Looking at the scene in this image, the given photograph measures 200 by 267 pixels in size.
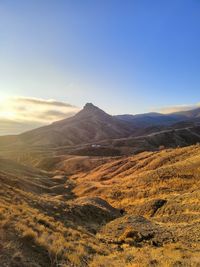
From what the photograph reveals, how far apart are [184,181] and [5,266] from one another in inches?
1649

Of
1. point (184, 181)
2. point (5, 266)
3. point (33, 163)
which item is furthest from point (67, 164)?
point (5, 266)

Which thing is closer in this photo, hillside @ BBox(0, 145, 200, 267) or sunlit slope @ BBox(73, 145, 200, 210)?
hillside @ BBox(0, 145, 200, 267)

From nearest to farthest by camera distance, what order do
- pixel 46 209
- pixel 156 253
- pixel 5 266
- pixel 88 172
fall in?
pixel 5 266, pixel 156 253, pixel 46 209, pixel 88 172

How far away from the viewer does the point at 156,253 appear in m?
17.9

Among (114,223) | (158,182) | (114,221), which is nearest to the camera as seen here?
(114,223)

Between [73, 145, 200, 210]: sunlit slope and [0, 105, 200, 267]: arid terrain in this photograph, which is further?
[73, 145, 200, 210]: sunlit slope

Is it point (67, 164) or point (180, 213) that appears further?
point (67, 164)

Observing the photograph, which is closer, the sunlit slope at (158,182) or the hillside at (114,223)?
the hillside at (114,223)

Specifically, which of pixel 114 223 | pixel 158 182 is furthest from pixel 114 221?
pixel 158 182

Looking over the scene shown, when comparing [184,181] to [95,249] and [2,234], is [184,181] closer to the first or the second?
[95,249]

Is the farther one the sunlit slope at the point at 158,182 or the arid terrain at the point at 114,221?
the sunlit slope at the point at 158,182

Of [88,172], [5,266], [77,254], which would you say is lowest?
[88,172]

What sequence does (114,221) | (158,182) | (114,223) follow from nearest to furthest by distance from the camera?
(114,223), (114,221), (158,182)

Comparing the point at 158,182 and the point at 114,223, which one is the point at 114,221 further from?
the point at 158,182
